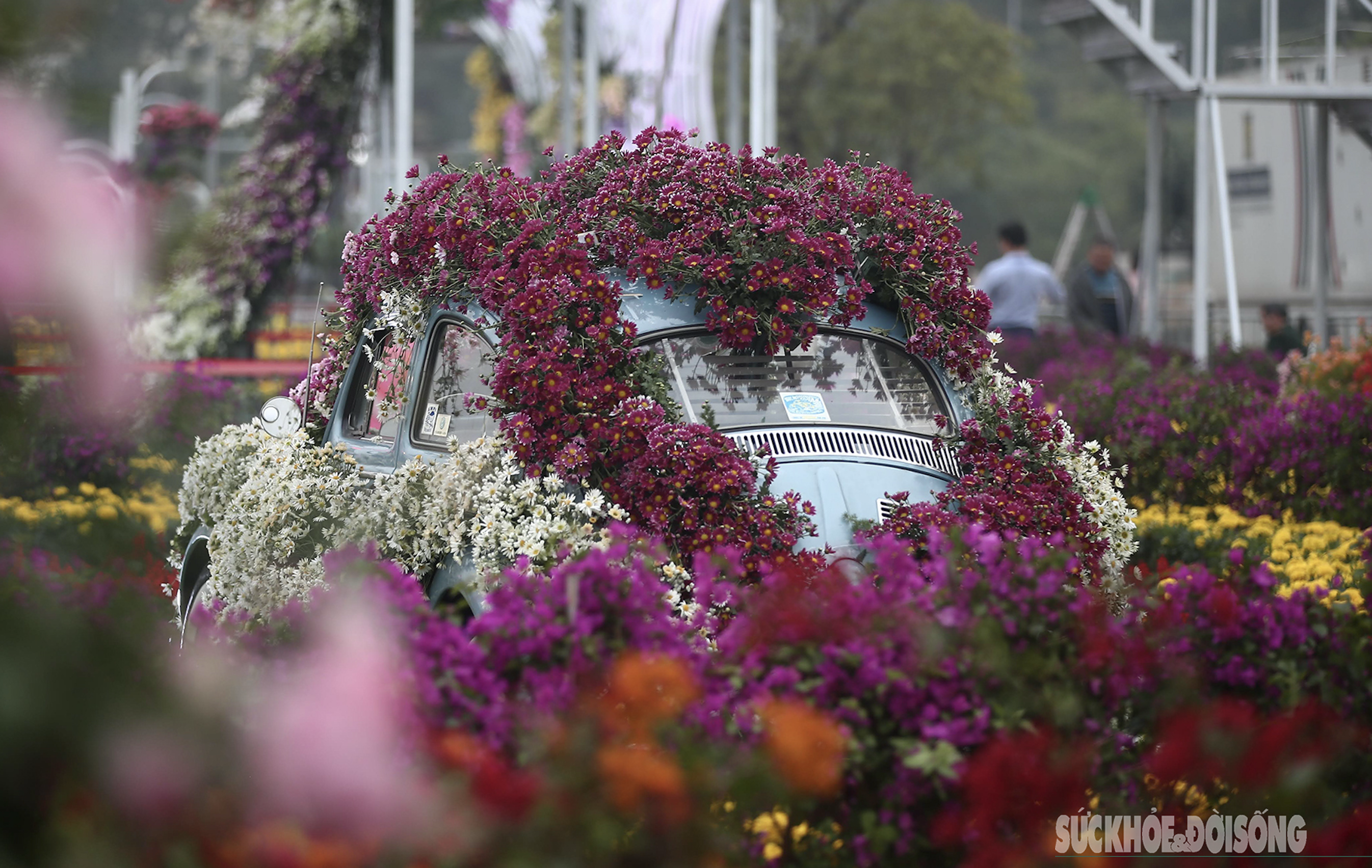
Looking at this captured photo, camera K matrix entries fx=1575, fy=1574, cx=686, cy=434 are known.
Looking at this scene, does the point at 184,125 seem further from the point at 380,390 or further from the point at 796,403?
the point at 796,403

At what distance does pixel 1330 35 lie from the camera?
13.9 m

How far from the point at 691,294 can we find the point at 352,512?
142cm

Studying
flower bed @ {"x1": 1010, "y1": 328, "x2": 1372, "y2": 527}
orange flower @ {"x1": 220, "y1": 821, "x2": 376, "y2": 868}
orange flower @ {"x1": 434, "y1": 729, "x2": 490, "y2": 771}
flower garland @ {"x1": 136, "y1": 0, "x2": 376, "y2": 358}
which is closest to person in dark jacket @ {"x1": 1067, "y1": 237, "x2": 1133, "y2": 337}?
flower bed @ {"x1": 1010, "y1": 328, "x2": 1372, "y2": 527}

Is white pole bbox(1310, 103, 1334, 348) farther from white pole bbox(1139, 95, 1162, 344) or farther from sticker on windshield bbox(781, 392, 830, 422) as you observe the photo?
sticker on windshield bbox(781, 392, 830, 422)

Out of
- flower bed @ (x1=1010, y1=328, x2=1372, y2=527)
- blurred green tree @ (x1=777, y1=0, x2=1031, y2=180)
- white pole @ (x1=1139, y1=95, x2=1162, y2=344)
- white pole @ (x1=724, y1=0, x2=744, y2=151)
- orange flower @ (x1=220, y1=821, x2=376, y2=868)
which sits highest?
blurred green tree @ (x1=777, y1=0, x2=1031, y2=180)

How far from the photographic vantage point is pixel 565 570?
3.04 m

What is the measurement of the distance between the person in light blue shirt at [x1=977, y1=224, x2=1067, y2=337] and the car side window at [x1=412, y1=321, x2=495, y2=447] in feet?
31.3

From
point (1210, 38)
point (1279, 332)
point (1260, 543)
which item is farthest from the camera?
point (1279, 332)

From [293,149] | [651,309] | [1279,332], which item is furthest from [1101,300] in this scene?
[651,309]

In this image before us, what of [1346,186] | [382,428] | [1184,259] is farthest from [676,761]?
[1184,259]

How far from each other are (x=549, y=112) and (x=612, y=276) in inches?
741

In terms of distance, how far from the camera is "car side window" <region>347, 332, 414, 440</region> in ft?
19.0

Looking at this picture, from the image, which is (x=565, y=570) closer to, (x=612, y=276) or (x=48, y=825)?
(x=48, y=825)

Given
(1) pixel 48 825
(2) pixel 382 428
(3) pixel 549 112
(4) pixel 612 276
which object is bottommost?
(1) pixel 48 825
